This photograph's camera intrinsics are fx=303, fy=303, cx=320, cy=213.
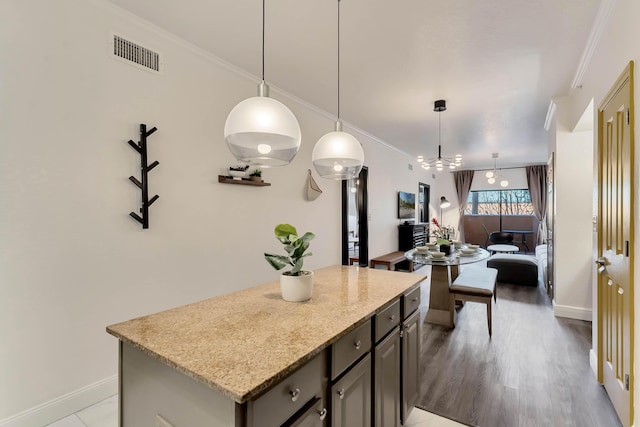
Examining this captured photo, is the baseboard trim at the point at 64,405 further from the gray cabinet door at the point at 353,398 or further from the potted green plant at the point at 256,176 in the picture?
the potted green plant at the point at 256,176

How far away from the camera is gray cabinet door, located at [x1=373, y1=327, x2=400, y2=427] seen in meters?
1.50

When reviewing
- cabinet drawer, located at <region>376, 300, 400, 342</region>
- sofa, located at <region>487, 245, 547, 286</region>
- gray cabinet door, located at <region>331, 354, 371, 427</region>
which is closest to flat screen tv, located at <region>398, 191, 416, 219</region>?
sofa, located at <region>487, 245, 547, 286</region>

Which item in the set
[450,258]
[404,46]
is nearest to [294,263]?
[404,46]

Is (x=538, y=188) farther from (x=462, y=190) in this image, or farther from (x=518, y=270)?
(x=518, y=270)

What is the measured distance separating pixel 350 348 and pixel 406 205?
630cm

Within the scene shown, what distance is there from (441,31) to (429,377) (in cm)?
272

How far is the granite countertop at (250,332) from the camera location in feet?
2.92

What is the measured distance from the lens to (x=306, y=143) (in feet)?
13.1

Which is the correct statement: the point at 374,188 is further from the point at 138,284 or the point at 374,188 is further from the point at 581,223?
the point at 138,284

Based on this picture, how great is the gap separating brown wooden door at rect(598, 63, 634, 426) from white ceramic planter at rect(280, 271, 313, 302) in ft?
5.63

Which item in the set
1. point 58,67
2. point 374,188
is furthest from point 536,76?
point 58,67

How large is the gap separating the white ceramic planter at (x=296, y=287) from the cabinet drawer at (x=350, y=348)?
342 mm

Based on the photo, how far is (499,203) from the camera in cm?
981

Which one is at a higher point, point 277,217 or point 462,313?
point 277,217
